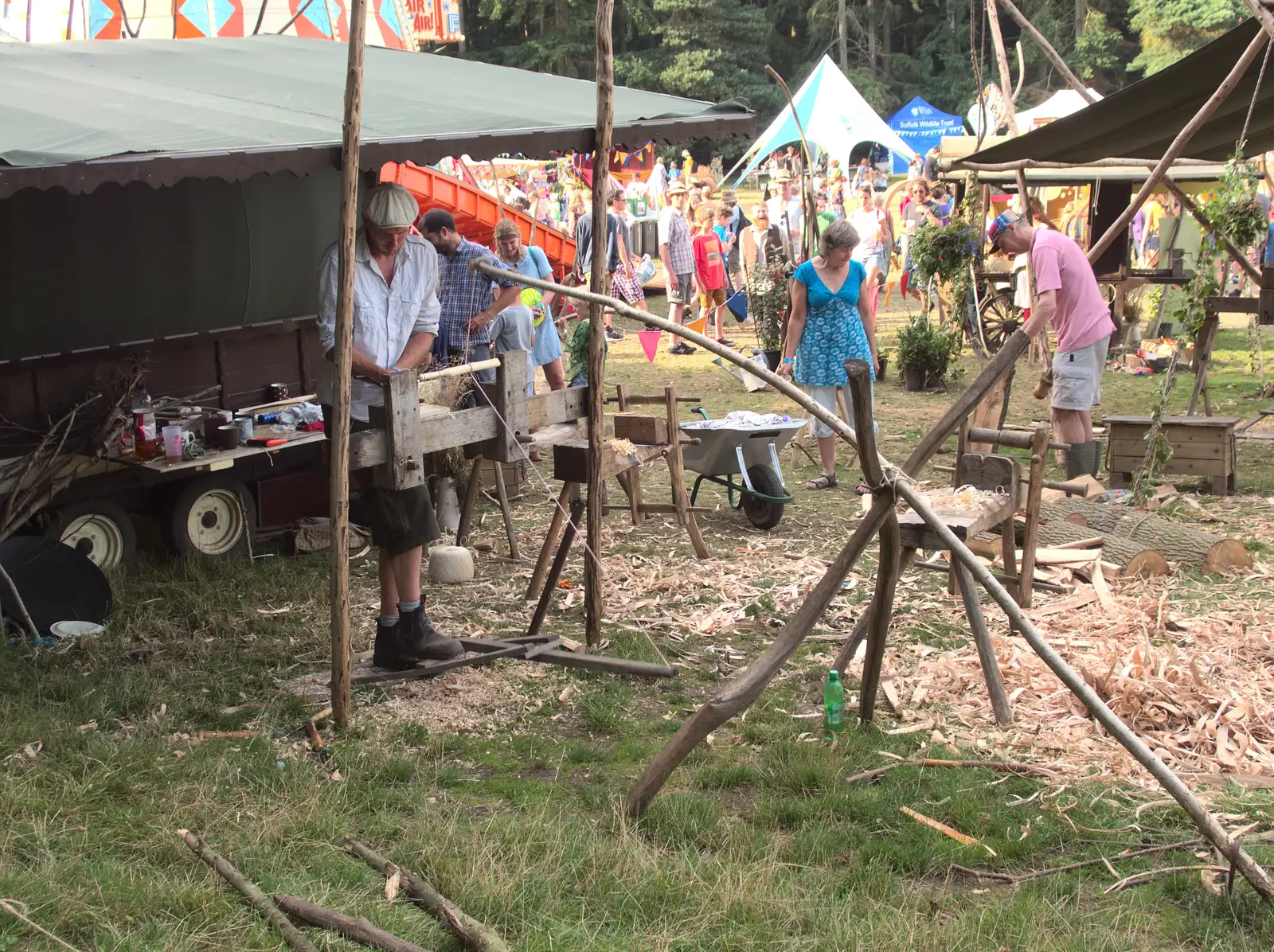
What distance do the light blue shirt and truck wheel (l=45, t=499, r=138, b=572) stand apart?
7.37 ft

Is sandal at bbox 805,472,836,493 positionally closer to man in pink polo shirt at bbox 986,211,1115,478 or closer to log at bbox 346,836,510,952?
man in pink polo shirt at bbox 986,211,1115,478

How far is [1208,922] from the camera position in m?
3.52

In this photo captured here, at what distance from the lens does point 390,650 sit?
18.8 ft

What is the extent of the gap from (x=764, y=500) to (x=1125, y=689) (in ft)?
11.7

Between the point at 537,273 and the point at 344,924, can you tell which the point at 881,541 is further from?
the point at 537,273

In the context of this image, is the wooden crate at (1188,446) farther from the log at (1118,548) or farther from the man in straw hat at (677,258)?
the man in straw hat at (677,258)

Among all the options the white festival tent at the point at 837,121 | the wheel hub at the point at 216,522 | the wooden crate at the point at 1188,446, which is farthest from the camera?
the white festival tent at the point at 837,121

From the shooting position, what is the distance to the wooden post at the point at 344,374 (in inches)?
186

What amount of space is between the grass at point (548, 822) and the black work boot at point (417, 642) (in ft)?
0.78

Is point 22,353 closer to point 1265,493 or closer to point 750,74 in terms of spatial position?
point 1265,493

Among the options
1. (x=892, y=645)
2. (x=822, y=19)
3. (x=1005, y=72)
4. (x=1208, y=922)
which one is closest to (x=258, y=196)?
(x=892, y=645)

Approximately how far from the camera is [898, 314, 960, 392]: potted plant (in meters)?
13.1

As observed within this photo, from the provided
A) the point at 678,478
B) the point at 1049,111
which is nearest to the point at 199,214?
the point at 678,478

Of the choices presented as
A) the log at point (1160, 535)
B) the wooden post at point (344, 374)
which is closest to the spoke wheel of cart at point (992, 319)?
the log at point (1160, 535)
